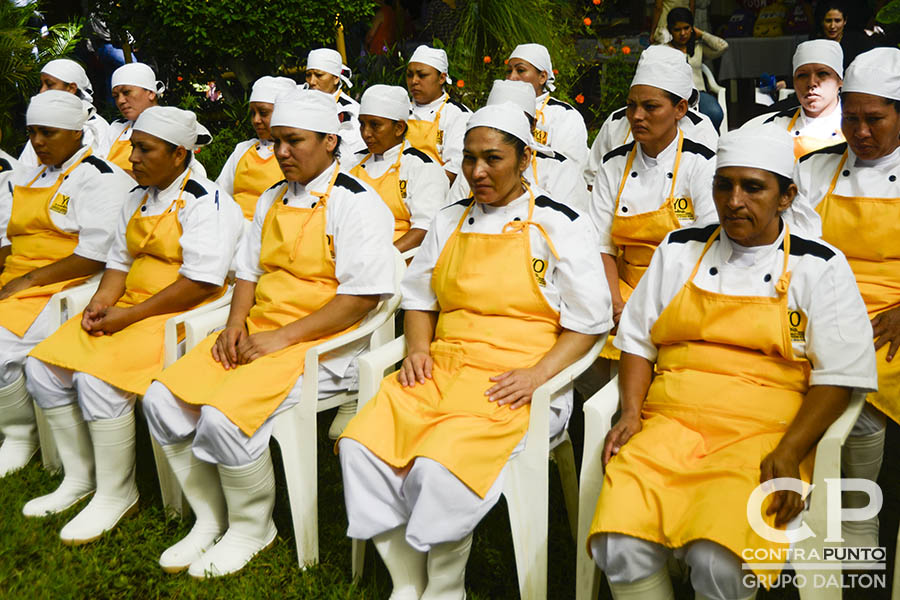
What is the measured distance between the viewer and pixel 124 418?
153 inches

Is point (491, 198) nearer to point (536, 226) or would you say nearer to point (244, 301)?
point (536, 226)

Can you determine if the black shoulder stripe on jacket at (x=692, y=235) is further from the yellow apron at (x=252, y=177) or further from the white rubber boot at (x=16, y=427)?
the white rubber boot at (x=16, y=427)

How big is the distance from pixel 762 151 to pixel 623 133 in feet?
7.72

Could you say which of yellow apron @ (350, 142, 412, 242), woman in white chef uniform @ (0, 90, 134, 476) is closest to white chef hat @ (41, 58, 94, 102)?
woman in white chef uniform @ (0, 90, 134, 476)

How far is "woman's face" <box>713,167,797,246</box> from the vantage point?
2.68 meters

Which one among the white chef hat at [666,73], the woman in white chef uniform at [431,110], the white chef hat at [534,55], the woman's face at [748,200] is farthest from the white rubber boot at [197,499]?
the white chef hat at [534,55]

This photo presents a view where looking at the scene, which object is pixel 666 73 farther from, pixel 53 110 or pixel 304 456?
pixel 53 110

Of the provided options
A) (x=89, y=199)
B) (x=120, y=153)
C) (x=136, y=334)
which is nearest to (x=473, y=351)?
(x=136, y=334)

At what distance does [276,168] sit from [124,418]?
224 centimetres

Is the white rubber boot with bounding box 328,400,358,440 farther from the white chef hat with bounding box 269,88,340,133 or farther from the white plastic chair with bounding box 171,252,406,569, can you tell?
the white chef hat with bounding box 269,88,340,133

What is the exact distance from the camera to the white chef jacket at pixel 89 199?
4.49 metres

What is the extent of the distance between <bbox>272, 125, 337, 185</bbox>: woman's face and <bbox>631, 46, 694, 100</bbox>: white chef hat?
5.00ft

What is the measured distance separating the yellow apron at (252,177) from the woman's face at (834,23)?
4364 millimetres

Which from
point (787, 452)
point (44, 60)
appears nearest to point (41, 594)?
point (787, 452)
